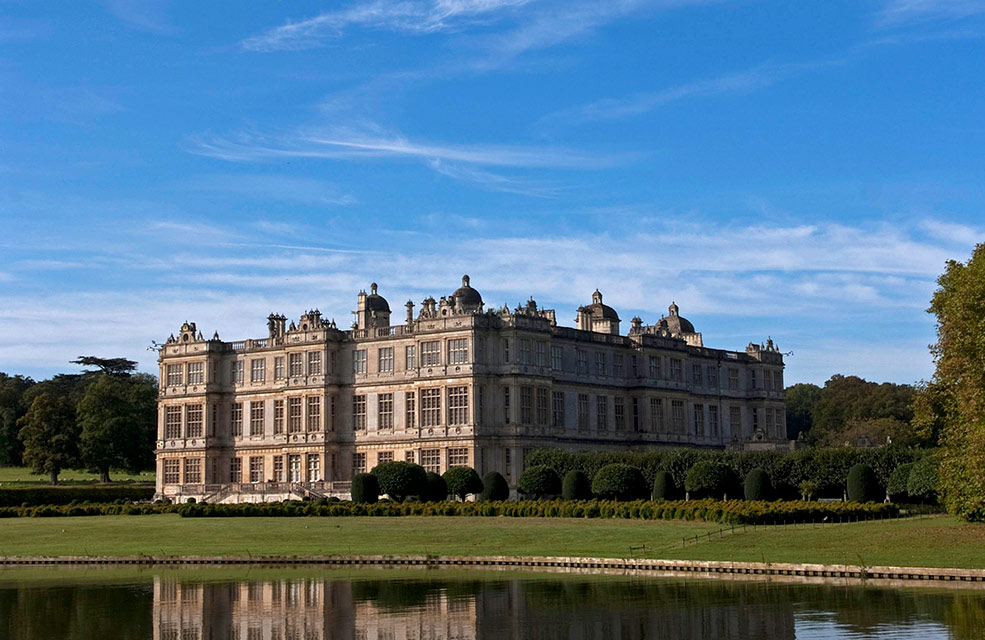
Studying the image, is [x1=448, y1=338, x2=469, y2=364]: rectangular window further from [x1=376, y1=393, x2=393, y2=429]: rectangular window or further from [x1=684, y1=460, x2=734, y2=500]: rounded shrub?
[x1=684, y1=460, x2=734, y2=500]: rounded shrub

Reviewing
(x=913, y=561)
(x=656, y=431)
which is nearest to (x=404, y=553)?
(x=913, y=561)

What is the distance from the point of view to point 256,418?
7769 cm

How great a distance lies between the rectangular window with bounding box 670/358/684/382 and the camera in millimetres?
78938

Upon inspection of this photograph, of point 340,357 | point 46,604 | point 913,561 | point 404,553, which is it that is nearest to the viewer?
point 46,604

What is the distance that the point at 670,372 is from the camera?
78.8 meters

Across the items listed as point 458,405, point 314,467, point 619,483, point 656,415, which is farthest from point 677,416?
point 619,483

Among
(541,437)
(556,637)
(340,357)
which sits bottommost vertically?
(556,637)

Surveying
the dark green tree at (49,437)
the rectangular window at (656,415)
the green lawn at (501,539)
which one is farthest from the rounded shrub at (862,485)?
the dark green tree at (49,437)

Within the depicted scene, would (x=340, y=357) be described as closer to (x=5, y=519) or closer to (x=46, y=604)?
(x=5, y=519)

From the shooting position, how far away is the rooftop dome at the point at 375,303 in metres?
76.8

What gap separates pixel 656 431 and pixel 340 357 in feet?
60.5

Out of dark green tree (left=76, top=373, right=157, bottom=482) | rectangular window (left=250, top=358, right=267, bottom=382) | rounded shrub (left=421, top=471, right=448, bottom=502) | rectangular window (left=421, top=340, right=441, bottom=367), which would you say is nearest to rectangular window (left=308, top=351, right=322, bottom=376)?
rectangular window (left=250, top=358, right=267, bottom=382)

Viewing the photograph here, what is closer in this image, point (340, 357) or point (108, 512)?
point (108, 512)

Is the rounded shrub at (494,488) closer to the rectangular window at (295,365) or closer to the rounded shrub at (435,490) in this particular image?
the rounded shrub at (435,490)
